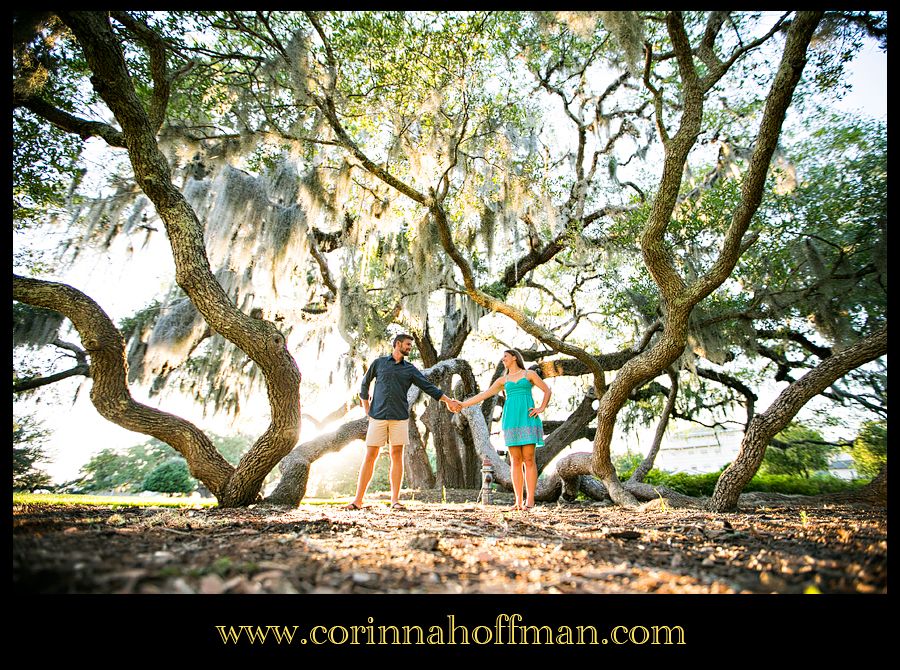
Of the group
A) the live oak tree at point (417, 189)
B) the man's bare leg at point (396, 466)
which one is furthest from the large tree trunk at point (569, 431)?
the man's bare leg at point (396, 466)

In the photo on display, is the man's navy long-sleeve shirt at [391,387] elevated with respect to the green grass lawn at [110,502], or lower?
elevated

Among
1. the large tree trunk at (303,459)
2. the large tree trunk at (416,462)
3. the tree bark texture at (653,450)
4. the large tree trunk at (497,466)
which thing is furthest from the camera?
the large tree trunk at (416,462)

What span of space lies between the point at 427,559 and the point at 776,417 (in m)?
4.53

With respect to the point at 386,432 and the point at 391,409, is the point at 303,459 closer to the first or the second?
the point at 386,432

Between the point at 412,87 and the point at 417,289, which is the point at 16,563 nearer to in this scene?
the point at 412,87

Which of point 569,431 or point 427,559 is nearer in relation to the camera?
point 427,559

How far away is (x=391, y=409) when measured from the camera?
4117mm

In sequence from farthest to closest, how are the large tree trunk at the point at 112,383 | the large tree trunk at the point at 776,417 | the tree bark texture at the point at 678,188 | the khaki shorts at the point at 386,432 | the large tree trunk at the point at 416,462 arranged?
1. the large tree trunk at the point at 416,462
2. the large tree trunk at the point at 776,417
3. the khaki shorts at the point at 386,432
4. the large tree trunk at the point at 112,383
5. the tree bark texture at the point at 678,188

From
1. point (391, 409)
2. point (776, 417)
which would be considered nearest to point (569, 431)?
point (776, 417)

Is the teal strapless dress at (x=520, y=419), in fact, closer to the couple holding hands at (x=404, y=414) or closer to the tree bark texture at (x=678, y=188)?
the couple holding hands at (x=404, y=414)

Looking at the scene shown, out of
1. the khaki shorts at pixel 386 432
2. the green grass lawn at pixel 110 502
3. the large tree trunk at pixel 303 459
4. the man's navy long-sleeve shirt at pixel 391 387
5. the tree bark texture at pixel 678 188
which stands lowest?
the green grass lawn at pixel 110 502

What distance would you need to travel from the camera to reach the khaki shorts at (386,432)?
4.12 m

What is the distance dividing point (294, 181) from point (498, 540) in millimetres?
6279
